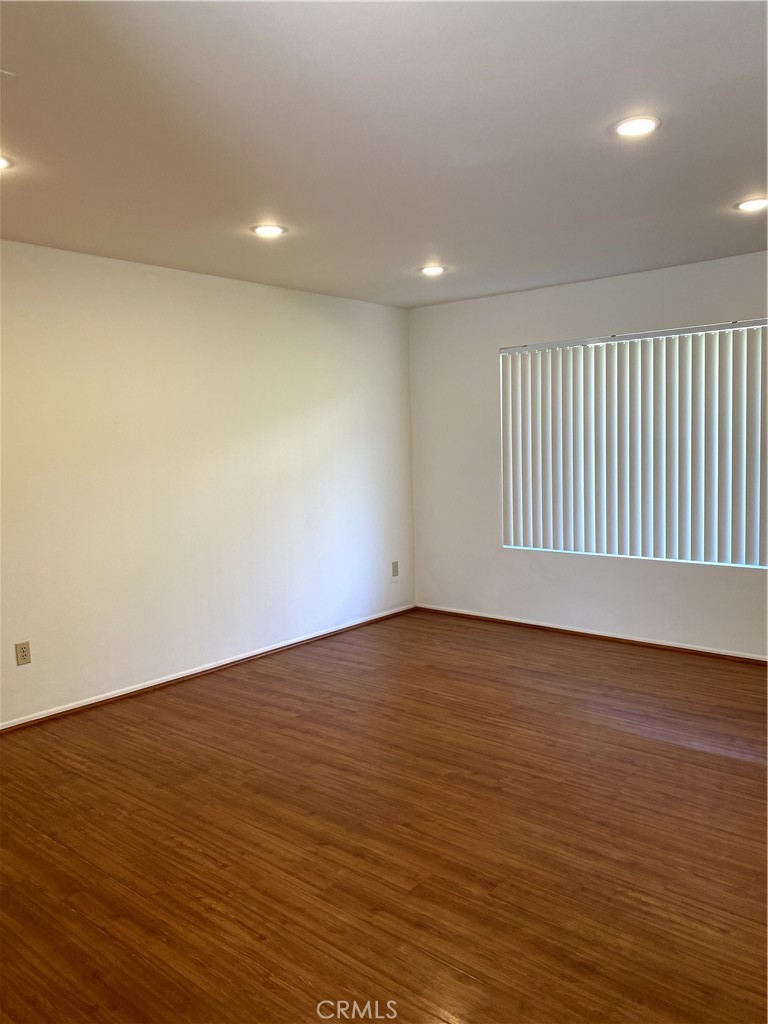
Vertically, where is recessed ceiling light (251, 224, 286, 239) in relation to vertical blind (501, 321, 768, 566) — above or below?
above

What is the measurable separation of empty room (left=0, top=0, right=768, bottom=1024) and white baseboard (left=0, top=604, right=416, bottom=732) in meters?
0.03

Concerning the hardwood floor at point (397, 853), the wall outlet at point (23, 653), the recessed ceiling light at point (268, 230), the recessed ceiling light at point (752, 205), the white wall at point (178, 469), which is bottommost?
the hardwood floor at point (397, 853)

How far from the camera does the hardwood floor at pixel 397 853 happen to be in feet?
6.64

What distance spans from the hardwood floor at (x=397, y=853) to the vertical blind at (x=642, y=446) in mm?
1000

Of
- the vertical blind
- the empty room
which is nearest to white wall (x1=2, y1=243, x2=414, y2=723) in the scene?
the empty room

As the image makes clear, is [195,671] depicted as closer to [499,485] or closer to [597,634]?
[499,485]

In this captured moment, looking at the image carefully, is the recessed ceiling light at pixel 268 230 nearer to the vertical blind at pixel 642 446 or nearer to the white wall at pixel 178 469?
the white wall at pixel 178 469

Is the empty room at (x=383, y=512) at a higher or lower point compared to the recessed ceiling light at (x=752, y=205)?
lower

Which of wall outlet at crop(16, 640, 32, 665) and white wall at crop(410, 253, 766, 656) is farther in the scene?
white wall at crop(410, 253, 766, 656)

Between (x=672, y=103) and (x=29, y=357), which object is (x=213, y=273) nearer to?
(x=29, y=357)

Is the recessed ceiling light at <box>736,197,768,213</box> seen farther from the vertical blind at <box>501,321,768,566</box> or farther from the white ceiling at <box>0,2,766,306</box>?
the vertical blind at <box>501,321,768,566</box>

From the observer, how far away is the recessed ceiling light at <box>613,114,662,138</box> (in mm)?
2502

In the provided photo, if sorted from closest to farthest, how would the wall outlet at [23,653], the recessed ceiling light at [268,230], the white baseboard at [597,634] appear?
the recessed ceiling light at [268,230] < the wall outlet at [23,653] < the white baseboard at [597,634]

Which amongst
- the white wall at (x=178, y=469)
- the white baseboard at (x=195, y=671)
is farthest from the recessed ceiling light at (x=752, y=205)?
the white baseboard at (x=195, y=671)
